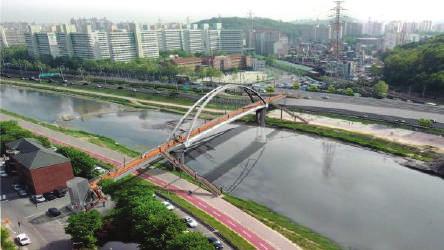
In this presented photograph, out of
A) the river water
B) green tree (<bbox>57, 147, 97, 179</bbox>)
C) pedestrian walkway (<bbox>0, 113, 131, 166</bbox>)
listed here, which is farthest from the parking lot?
the river water

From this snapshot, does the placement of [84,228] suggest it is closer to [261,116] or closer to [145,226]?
[145,226]

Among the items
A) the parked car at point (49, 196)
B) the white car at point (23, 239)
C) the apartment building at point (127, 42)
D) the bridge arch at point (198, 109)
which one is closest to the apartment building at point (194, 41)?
the apartment building at point (127, 42)

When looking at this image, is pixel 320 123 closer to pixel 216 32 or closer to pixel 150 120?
pixel 150 120

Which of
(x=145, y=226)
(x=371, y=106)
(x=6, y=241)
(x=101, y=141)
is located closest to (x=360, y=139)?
(x=371, y=106)

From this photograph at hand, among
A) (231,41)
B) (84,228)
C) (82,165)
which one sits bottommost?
(82,165)

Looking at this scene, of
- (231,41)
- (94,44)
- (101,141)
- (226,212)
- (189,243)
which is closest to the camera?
(189,243)

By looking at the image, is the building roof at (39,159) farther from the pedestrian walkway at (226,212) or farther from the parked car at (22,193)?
the pedestrian walkway at (226,212)
